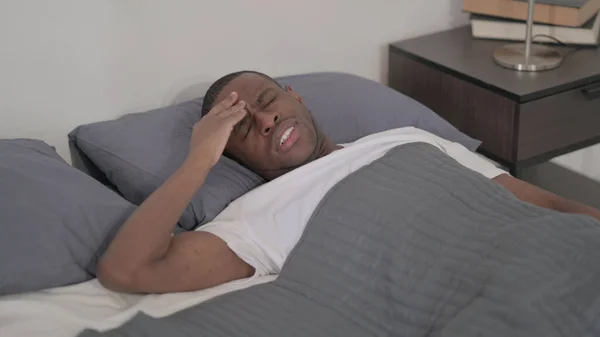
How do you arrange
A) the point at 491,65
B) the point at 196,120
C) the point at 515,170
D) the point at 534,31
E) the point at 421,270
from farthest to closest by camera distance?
the point at 534,31 → the point at 491,65 → the point at 515,170 → the point at 196,120 → the point at 421,270

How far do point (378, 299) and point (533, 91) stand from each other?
0.82 metres

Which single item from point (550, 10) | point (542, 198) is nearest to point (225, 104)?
point (542, 198)

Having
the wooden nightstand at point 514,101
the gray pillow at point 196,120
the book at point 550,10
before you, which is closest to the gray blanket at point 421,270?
the gray pillow at point 196,120

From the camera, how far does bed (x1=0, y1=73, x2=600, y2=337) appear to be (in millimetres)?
1056

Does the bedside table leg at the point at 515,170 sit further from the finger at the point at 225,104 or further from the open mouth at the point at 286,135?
the finger at the point at 225,104

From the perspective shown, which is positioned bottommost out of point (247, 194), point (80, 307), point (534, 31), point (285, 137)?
point (80, 307)

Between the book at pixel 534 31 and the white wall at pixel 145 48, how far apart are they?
0.78 feet

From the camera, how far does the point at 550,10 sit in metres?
1.97

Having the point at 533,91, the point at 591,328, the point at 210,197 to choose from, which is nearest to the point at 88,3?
the point at 210,197

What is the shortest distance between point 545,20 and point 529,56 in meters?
0.16

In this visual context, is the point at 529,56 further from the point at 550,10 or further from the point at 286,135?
the point at 286,135

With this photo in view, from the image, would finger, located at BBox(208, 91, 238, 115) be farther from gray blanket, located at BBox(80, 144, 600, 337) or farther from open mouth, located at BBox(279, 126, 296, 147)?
gray blanket, located at BBox(80, 144, 600, 337)

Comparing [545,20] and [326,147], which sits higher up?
[545,20]

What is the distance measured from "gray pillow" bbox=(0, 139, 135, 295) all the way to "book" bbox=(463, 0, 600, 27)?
122 cm
